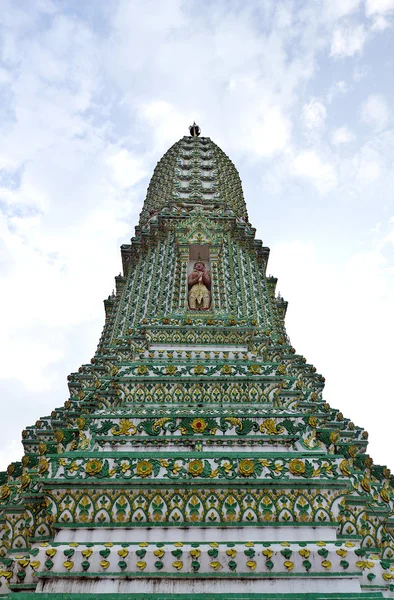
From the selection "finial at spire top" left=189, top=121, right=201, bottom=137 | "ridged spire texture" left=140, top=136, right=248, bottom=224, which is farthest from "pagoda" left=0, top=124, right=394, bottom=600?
"finial at spire top" left=189, top=121, right=201, bottom=137

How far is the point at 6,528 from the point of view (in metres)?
6.72

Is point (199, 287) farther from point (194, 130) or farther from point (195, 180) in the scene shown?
point (194, 130)

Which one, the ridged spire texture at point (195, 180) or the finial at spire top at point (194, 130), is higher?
the finial at spire top at point (194, 130)

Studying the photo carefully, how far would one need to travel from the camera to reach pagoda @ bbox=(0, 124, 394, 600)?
5.30 meters

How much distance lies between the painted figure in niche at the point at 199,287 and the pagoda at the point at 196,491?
5.35 feet

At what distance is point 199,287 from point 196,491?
7.29 meters

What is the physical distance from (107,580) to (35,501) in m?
1.89

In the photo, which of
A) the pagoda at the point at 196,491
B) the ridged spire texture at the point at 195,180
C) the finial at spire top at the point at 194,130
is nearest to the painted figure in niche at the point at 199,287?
the pagoda at the point at 196,491

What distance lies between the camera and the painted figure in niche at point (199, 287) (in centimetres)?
1245

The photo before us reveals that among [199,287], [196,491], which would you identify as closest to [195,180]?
[199,287]

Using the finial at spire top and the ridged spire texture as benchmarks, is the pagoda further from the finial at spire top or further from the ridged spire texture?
the finial at spire top

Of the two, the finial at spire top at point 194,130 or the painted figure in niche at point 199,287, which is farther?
the finial at spire top at point 194,130

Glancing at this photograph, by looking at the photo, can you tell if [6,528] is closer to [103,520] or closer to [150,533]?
[103,520]

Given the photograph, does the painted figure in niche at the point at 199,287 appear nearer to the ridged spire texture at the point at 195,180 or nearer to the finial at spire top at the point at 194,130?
the ridged spire texture at the point at 195,180
